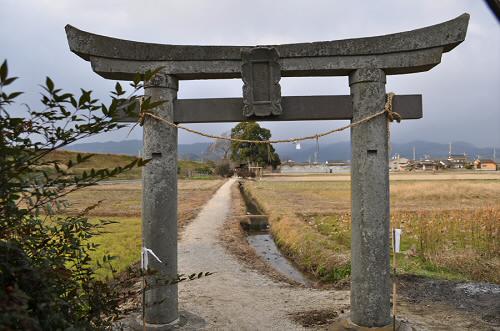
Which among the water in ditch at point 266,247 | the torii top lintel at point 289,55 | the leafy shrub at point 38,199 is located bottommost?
the water in ditch at point 266,247

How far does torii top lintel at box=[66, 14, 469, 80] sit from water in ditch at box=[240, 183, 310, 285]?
17.1ft

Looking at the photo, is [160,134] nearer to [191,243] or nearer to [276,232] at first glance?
[191,243]

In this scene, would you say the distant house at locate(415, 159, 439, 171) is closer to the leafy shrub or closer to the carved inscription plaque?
the carved inscription plaque

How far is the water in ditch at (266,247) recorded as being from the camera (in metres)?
9.76

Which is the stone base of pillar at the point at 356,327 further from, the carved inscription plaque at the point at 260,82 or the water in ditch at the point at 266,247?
the water in ditch at the point at 266,247

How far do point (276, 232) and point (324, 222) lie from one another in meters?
2.49

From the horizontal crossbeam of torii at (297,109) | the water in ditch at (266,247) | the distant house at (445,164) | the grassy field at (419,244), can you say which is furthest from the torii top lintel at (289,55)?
the distant house at (445,164)

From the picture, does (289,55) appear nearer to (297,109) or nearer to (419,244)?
(297,109)

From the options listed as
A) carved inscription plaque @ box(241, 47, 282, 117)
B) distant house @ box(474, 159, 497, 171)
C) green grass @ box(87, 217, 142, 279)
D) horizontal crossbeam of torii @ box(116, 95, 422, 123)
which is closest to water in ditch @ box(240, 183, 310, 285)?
green grass @ box(87, 217, 142, 279)

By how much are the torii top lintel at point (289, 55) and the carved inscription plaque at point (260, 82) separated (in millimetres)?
150

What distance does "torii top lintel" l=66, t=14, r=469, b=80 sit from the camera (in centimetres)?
513

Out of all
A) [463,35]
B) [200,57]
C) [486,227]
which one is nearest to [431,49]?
[463,35]

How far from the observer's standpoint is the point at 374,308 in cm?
526

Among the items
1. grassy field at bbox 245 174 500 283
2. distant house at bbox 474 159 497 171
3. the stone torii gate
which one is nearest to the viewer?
the stone torii gate
